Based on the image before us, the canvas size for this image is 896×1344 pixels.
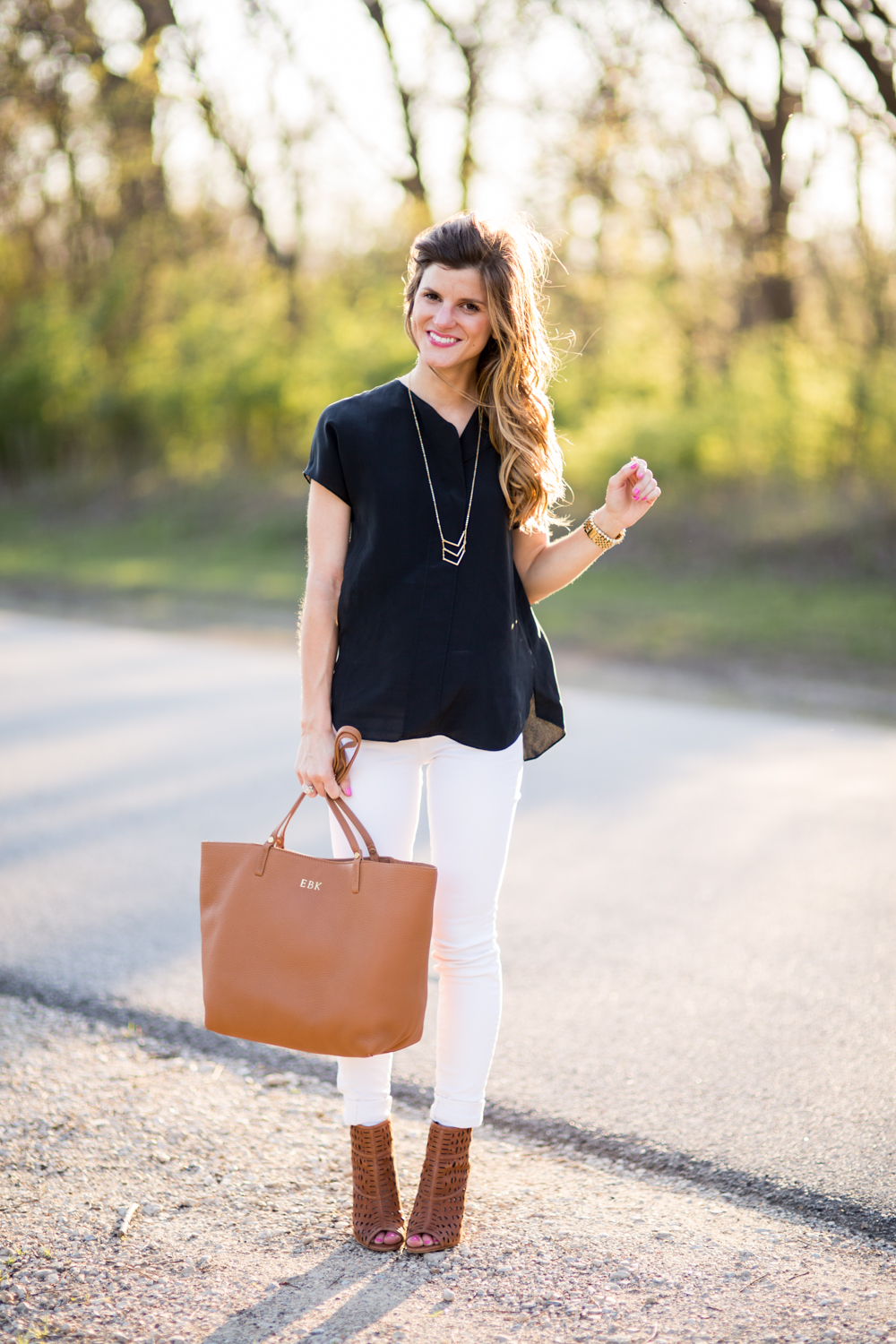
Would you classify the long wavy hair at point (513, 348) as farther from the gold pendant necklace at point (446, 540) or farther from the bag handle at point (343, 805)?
the bag handle at point (343, 805)

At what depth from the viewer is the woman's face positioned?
238 centimetres

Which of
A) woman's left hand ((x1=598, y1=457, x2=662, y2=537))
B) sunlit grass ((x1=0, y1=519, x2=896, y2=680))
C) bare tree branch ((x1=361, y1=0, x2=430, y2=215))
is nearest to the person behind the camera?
woman's left hand ((x1=598, y1=457, x2=662, y2=537))

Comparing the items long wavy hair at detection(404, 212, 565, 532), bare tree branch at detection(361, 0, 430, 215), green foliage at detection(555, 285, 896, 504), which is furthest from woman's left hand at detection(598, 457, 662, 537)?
bare tree branch at detection(361, 0, 430, 215)

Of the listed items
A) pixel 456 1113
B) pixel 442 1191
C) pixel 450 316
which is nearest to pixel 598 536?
pixel 450 316

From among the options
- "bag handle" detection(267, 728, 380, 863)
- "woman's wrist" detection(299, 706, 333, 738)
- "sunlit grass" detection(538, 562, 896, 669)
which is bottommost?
"bag handle" detection(267, 728, 380, 863)

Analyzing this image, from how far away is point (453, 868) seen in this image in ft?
7.93

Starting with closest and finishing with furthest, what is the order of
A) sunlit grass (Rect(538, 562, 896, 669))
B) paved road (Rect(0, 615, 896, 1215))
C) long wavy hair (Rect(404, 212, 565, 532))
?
long wavy hair (Rect(404, 212, 565, 532)) < paved road (Rect(0, 615, 896, 1215)) < sunlit grass (Rect(538, 562, 896, 669))

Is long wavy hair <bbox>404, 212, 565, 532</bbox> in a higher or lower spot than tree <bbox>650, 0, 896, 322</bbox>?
lower

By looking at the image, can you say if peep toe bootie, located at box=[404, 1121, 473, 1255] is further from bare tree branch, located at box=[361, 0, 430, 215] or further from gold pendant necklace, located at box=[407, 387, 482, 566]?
bare tree branch, located at box=[361, 0, 430, 215]

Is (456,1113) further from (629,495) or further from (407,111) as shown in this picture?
(407,111)

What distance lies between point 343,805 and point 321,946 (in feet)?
0.93

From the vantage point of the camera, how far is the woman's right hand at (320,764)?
7.84 feet

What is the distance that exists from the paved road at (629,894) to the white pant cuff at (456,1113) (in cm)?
57

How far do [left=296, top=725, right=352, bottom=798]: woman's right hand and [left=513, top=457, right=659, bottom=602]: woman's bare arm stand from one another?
559 millimetres
